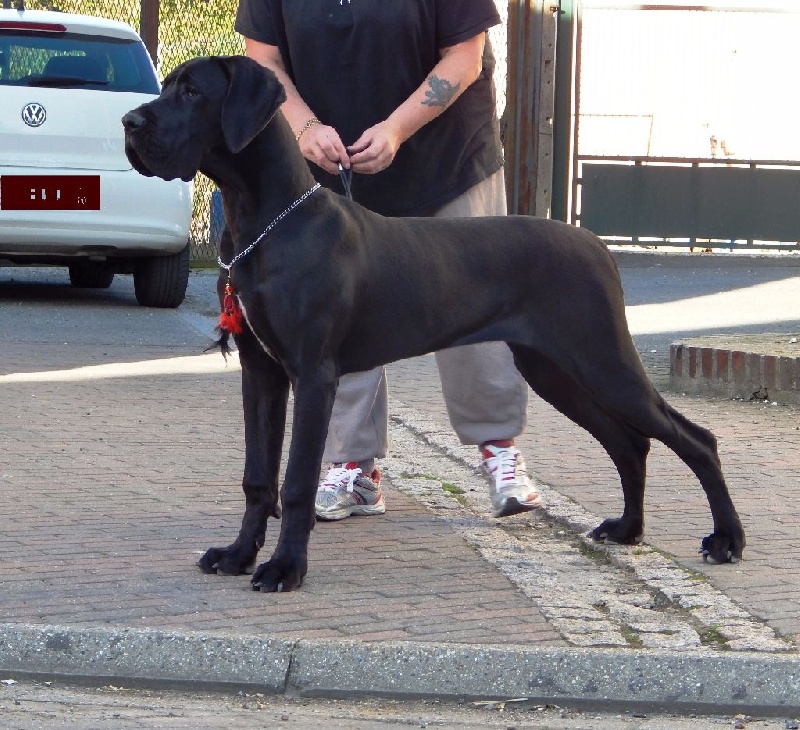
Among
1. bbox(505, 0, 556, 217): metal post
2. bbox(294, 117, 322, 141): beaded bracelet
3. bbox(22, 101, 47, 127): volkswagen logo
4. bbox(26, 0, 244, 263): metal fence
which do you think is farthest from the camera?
bbox(26, 0, 244, 263): metal fence

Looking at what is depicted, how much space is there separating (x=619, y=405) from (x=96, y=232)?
237 inches

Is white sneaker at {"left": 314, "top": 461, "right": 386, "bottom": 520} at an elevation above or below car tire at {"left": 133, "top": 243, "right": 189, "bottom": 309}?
above

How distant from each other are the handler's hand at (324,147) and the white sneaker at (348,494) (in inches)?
40.4

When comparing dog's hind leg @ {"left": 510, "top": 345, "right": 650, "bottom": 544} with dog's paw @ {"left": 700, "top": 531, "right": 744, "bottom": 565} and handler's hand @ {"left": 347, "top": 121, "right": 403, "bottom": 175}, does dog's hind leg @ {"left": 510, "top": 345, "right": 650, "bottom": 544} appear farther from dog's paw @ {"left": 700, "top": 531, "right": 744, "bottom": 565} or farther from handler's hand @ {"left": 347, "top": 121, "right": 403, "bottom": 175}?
handler's hand @ {"left": 347, "top": 121, "right": 403, "bottom": 175}

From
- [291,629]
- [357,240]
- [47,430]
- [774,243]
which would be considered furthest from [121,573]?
[774,243]

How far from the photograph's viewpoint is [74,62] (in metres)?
10.1

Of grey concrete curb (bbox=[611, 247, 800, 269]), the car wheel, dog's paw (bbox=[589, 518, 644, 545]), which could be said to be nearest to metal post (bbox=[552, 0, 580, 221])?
grey concrete curb (bbox=[611, 247, 800, 269])

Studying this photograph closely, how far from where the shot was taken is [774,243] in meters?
14.9

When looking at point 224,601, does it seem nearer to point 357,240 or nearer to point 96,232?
point 357,240

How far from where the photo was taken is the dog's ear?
4.12 m

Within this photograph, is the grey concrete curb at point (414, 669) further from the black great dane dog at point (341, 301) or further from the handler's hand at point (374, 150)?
the handler's hand at point (374, 150)

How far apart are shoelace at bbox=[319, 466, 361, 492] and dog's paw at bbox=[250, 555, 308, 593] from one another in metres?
0.97

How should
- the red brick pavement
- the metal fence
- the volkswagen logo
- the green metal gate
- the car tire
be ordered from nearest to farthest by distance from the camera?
1. the red brick pavement
2. the volkswagen logo
3. the car tire
4. the metal fence
5. the green metal gate

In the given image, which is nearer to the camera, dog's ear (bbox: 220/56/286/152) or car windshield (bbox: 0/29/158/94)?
dog's ear (bbox: 220/56/286/152)
